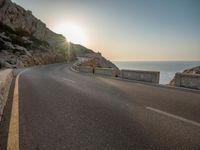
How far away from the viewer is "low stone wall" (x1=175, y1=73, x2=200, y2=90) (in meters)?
10.4

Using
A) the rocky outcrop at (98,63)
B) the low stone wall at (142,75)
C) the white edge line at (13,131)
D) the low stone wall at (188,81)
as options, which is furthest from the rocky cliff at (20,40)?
the white edge line at (13,131)

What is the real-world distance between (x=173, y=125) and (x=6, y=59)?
44.3 metres

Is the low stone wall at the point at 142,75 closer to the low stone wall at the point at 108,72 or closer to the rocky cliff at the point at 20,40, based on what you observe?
the low stone wall at the point at 108,72

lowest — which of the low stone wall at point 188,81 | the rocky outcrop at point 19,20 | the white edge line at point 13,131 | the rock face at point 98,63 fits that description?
the white edge line at point 13,131

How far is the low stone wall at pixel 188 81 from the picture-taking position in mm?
10374

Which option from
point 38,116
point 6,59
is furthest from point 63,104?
point 6,59

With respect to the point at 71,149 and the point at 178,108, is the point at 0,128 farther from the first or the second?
the point at 178,108

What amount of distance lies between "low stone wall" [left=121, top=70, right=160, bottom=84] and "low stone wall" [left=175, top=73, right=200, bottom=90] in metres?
1.78

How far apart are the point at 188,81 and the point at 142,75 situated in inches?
158

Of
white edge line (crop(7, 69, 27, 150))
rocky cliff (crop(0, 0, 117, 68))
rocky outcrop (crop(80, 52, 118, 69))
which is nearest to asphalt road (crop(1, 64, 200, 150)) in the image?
white edge line (crop(7, 69, 27, 150))

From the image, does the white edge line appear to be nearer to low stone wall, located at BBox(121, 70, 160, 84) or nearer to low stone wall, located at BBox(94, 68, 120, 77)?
low stone wall, located at BBox(121, 70, 160, 84)

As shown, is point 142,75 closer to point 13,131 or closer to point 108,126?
point 108,126

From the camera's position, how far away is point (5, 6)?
69375 mm

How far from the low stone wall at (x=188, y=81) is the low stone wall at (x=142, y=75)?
178cm
